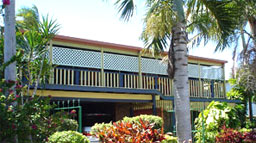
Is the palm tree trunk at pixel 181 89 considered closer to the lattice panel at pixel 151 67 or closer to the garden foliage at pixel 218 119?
the garden foliage at pixel 218 119

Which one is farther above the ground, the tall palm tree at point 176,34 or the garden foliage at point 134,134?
the tall palm tree at point 176,34

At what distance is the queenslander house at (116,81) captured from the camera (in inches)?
508

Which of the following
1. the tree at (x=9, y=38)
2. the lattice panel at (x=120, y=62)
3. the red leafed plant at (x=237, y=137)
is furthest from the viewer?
the lattice panel at (x=120, y=62)

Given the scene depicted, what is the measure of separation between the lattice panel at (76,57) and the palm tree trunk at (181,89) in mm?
5876

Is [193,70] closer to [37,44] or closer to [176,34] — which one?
[176,34]

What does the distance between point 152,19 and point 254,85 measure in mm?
5737

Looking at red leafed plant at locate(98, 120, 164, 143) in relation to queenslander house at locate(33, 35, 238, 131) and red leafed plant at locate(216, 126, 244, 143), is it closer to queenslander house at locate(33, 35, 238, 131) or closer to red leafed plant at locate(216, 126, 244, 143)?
red leafed plant at locate(216, 126, 244, 143)

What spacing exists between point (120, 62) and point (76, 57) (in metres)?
2.23

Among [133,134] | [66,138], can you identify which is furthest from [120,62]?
[133,134]

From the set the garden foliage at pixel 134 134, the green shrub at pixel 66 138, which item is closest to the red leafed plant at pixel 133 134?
the garden foliage at pixel 134 134

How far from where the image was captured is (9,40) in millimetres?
6414

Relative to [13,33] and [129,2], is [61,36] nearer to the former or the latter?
[129,2]

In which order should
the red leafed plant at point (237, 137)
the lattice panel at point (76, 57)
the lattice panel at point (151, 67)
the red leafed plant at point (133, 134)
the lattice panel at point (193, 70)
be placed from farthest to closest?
the lattice panel at point (193, 70), the lattice panel at point (151, 67), the lattice panel at point (76, 57), the red leafed plant at point (237, 137), the red leafed plant at point (133, 134)

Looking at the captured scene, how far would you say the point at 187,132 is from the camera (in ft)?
26.8
